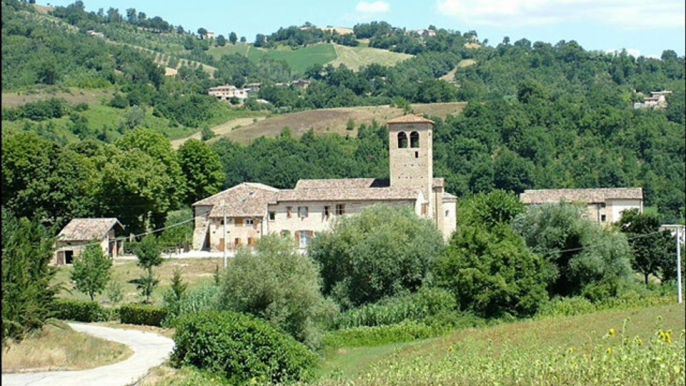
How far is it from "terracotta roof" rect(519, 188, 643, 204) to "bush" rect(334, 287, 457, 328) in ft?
60.1

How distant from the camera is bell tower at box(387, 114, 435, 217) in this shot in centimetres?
4362

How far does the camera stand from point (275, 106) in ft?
393

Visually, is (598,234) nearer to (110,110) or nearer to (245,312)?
(245,312)

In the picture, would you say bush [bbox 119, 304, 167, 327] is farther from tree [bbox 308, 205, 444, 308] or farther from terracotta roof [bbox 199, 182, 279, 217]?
terracotta roof [bbox 199, 182, 279, 217]

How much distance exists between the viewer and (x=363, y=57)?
178 metres

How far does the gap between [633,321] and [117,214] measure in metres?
27.1

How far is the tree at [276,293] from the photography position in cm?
2480

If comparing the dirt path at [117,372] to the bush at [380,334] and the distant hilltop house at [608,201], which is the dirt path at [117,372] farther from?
the distant hilltop house at [608,201]

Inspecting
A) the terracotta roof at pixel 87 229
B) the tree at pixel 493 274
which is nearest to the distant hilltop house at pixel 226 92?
the terracotta roof at pixel 87 229

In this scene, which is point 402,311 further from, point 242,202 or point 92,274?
point 242,202

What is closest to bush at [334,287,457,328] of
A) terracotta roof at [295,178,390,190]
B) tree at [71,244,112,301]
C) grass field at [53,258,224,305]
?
grass field at [53,258,224,305]

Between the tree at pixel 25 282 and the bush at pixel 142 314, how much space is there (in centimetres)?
504

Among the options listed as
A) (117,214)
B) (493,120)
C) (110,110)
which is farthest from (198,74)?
(117,214)

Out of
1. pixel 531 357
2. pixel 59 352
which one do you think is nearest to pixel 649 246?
pixel 531 357
